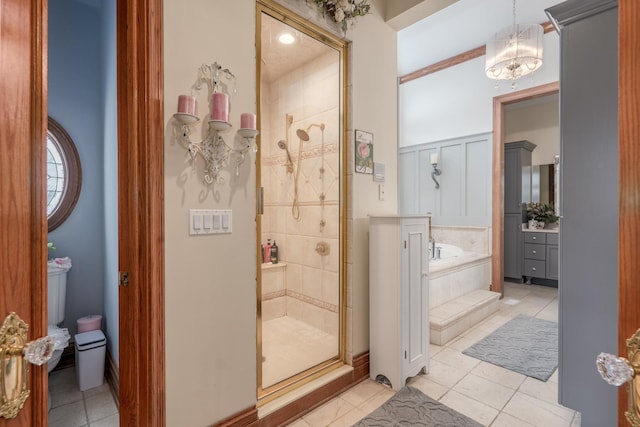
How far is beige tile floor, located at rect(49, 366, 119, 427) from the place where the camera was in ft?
5.73

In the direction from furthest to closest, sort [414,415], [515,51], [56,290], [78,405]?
[515,51], [56,290], [78,405], [414,415]

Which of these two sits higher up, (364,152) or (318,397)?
(364,152)

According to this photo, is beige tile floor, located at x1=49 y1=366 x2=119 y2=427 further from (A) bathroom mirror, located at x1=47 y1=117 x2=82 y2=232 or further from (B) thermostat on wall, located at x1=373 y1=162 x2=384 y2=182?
(B) thermostat on wall, located at x1=373 y1=162 x2=384 y2=182

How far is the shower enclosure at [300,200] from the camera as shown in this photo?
2107 millimetres

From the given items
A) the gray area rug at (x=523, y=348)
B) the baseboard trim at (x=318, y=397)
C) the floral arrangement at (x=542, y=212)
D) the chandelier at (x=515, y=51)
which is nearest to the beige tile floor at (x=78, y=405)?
the baseboard trim at (x=318, y=397)

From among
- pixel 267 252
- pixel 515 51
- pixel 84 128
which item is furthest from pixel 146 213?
pixel 515 51

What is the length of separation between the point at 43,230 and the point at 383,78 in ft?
7.76

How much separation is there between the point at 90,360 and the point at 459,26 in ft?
16.4

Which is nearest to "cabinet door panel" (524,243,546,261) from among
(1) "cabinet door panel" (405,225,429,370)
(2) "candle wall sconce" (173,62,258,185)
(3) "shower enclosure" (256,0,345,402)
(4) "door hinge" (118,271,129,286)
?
(1) "cabinet door panel" (405,225,429,370)

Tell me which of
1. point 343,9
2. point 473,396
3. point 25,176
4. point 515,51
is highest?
point 515,51

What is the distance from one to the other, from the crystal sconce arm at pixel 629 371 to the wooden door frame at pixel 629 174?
0.02m

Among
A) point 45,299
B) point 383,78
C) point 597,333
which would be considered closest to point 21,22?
point 45,299

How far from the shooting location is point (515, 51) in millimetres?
3193

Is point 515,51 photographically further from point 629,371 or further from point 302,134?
point 629,371
